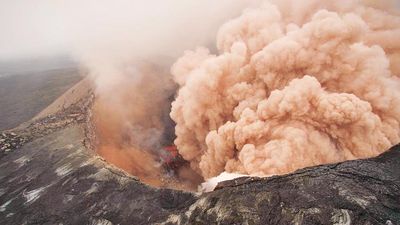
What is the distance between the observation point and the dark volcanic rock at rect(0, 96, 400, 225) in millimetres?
10594

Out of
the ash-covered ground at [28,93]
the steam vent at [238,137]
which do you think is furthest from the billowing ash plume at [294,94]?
the ash-covered ground at [28,93]

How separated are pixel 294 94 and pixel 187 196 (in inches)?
369

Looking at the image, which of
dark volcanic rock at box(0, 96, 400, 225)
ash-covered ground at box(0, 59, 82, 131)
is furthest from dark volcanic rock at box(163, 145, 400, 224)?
ash-covered ground at box(0, 59, 82, 131)

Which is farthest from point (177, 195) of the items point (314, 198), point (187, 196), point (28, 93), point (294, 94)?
point (28, 93)

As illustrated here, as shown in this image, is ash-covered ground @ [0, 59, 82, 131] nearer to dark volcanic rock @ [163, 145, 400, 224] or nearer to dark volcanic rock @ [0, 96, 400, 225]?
dark volcanic rock @ [0, 96, 400, 225]

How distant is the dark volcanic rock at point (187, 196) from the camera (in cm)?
1059

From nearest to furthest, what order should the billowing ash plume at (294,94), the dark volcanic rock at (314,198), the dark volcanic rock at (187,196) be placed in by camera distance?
the dark volcanic rock at (314,198) → the dark volcanic rock at (187,196) → the billowing ash plume at (294,94)

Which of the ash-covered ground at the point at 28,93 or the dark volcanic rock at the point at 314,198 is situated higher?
the dark volcanic rock at the point at 314,198

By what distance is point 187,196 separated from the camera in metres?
13.6

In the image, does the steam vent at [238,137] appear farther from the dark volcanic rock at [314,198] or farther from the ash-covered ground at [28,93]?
the ash-covered ground at [28,93]

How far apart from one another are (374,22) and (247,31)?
9.74 meters

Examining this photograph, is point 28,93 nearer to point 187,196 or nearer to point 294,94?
point 294,94

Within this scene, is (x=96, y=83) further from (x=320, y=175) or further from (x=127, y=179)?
(x=320, y=175)

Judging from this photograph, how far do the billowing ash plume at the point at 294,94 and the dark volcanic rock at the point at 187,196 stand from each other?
512cm
